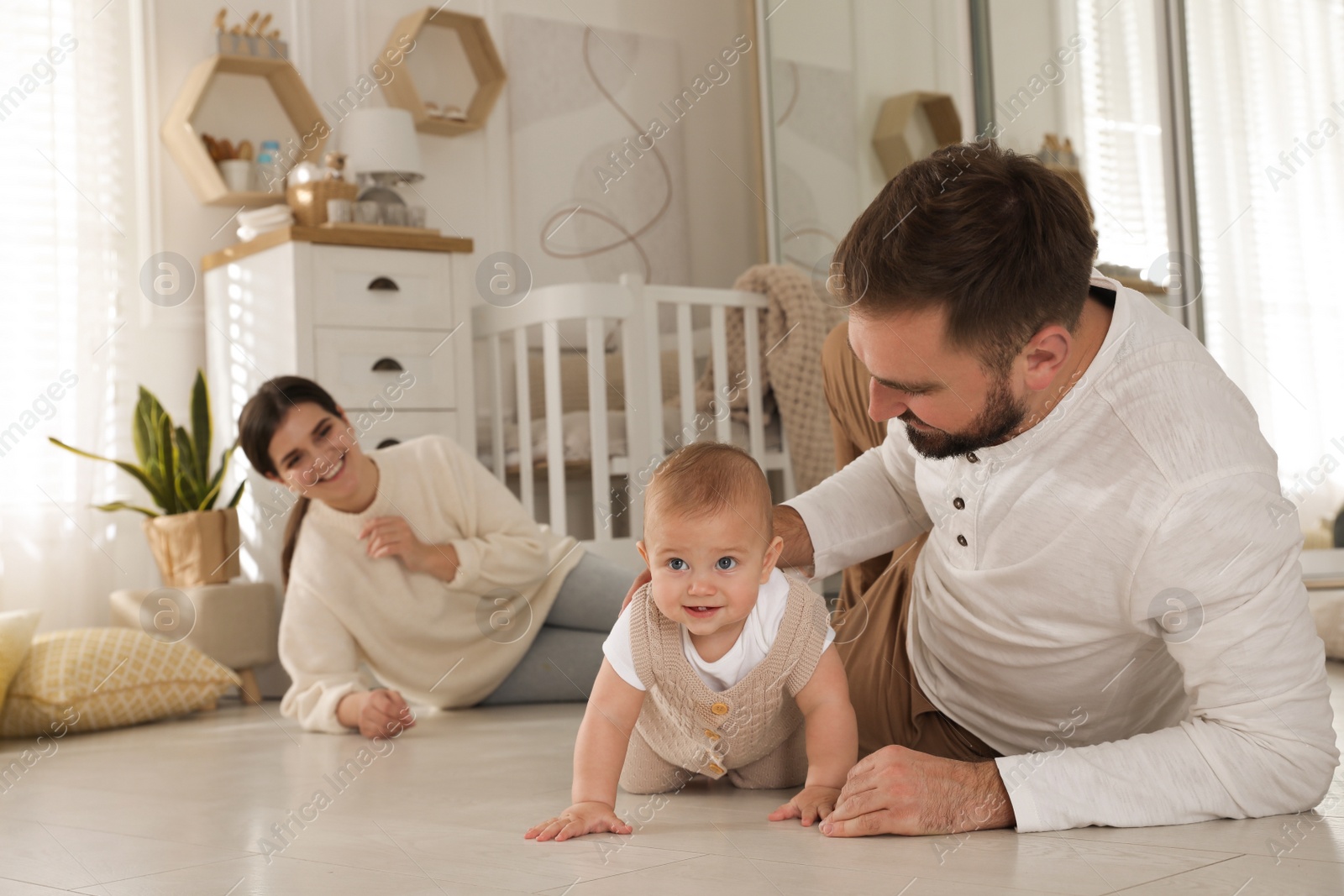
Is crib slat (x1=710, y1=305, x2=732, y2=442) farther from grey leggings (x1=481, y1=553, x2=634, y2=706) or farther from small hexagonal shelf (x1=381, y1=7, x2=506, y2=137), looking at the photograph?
small hexagonal shelf (x1=381, y1=7, x2=506, y2=137)

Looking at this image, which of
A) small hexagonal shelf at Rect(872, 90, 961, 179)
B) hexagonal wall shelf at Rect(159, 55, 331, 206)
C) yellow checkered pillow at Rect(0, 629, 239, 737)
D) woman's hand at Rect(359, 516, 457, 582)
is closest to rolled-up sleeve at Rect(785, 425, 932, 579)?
woman's hand at Rect(359, 516, 457, 582)

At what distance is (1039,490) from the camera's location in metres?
1.17

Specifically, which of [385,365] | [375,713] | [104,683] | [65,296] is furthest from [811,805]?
[65,296]

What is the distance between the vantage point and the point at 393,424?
294 centimetres

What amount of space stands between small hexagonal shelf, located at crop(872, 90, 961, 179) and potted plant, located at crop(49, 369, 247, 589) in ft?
6.41

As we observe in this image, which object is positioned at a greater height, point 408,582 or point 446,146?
point 446,146

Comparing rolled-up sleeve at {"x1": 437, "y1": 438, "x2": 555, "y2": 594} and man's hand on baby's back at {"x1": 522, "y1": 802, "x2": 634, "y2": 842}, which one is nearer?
man's hand on baby's back at {"x1": 522, "y1": 802, "x2": 634, "y2": 842}

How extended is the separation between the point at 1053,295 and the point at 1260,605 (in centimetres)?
31

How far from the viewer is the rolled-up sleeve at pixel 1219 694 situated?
1.04 meters

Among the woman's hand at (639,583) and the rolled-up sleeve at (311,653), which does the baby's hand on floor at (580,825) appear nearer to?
the woman's hand at (639,583)

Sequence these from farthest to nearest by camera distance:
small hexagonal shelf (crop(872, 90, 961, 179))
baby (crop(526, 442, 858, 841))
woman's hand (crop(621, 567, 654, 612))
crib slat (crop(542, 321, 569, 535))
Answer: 1. small hexagonal shelf (crop(872, 90, 961, 179))
2. crib slat (crop(542, 321, 569, 535))
3. woman's hand (crop(621, 567, 654, 612))
4. baby (crop(526, 442, 858, 841))

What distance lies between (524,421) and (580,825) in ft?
6.76

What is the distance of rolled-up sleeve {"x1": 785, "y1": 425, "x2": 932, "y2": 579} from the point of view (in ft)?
4.78

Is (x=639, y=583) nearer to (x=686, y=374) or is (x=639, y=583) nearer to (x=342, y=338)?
(x=342, y=338)
